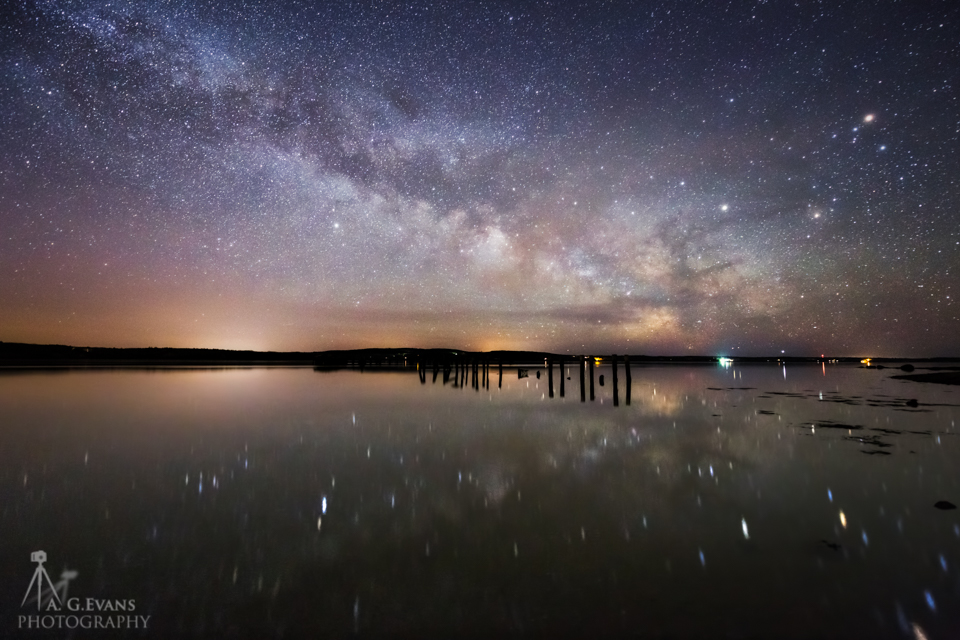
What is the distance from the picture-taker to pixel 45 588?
496cm

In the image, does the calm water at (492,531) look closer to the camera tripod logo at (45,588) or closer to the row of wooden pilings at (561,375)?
the camera tripod logo at (45,588)

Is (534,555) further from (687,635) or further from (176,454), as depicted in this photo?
(176,454)

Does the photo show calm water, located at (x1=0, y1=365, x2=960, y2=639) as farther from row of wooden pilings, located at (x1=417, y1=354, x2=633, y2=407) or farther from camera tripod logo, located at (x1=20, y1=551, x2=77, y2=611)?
row of wooden pilings, located at (x1=417, y1=354, x2=633, y2=407)

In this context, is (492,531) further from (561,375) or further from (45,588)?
(561,375)

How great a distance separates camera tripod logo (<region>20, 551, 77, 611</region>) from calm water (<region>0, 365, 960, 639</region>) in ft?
0.29

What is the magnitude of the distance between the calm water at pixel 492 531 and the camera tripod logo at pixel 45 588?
88 mm

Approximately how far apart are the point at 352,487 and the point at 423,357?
154 ft

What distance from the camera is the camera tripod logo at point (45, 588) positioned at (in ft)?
15.6

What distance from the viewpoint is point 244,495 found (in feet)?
27.7

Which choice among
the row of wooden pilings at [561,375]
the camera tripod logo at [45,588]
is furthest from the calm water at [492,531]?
the row of wooden pilings at [561,375]

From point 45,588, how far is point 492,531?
541 centimetres

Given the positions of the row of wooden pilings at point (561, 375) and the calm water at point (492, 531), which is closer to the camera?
the calm water at point (492, 531)

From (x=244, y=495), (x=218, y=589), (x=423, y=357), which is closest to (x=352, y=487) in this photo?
(x=244, y=495)

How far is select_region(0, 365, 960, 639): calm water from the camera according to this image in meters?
4.46
